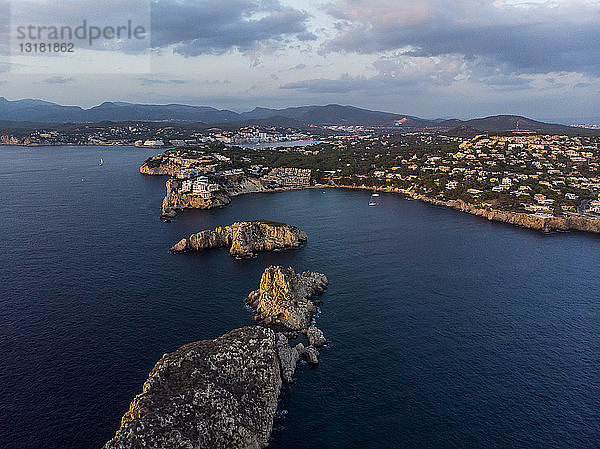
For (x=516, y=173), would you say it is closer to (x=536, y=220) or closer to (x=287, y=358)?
(x=536, y=220)

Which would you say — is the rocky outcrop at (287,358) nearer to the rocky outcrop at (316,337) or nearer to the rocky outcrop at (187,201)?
the rocky outcrop at (316,337)

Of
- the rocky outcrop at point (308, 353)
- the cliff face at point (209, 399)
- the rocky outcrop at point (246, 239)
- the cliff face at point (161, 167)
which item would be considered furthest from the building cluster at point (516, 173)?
the cliff face at point (209, 399)

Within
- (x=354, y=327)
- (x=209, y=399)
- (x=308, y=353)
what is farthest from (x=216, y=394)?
(x=354, y=327)

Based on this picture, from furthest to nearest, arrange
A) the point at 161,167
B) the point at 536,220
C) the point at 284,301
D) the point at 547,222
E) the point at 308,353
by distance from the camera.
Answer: the point at 161,167 → the point at 536,220 → the point at 547,222 → the point at 284,301 → the point at 308,353

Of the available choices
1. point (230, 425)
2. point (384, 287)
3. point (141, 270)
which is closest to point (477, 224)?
point (384, 287)

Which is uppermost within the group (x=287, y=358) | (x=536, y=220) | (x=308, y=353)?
(x=536, y=220)

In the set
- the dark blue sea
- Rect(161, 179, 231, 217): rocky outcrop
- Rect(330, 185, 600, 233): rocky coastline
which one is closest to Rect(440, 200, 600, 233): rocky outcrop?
Rect(330, 185, 600, 233): rocky coastline
